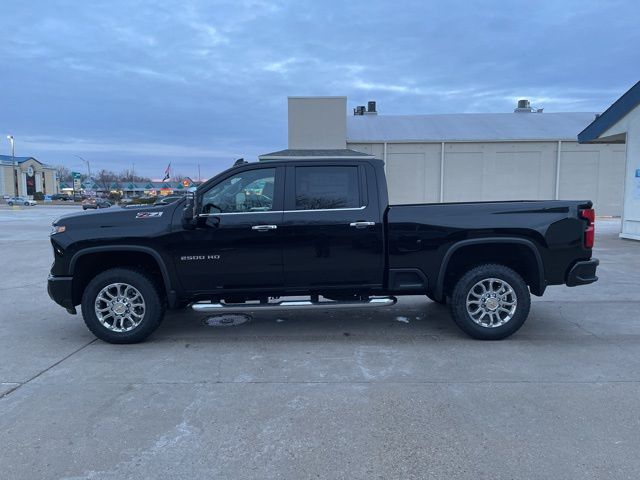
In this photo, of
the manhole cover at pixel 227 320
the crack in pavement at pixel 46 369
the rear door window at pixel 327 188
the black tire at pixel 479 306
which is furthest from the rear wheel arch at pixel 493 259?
the crack in pavement at pixel 46 369

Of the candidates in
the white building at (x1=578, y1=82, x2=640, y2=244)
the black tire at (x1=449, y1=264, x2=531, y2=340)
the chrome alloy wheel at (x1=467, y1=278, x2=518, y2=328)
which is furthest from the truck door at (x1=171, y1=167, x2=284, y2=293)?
the white building at (x1=578, y1=82, x2=640, y2=244)

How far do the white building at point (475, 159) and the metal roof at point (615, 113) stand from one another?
1238 centimetres

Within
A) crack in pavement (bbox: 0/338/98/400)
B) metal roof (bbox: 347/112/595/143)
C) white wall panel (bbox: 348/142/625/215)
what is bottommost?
crack in pavement (bbox: 0/338/98/400)

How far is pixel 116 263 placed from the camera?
575cm

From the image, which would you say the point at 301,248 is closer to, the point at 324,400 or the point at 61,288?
the point at 324,400

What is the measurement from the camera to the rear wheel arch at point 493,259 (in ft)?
18.2

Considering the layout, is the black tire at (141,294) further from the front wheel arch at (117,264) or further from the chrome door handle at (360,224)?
the chrome door handle at (360,224)

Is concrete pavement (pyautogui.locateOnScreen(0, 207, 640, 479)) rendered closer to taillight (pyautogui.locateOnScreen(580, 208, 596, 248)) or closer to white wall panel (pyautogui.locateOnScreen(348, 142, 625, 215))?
taillight (pyautogui.locateOnScreen(580, 208, 596, 248))

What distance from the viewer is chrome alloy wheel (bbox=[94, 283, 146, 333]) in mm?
5535

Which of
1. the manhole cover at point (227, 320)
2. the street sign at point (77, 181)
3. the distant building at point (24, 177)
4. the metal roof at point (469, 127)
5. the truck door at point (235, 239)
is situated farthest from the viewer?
the street sign at point (77, 181)

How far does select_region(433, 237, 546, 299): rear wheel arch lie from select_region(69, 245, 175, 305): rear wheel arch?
3126mm

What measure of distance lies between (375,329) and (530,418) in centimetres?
263

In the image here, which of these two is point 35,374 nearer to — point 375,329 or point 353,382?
point 353,382

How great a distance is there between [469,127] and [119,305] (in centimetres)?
2981
